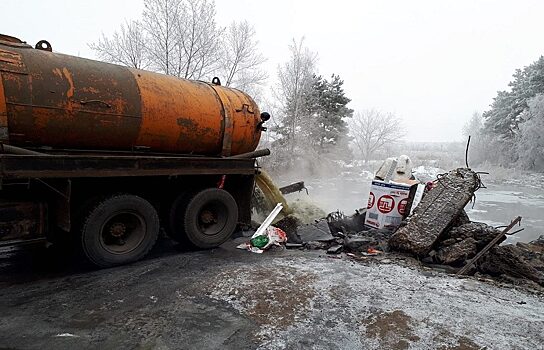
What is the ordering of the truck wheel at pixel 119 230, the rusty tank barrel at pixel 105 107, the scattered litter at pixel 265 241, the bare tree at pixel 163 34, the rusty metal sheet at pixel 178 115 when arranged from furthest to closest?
the bare tree at pixel 163 34 < the scattered litter at pixel 265 241 < the rusty metal sheet at pixel 178 115 < the truck wheel at pixel 119 230 < the rusty tank barrel at pixel 105 107

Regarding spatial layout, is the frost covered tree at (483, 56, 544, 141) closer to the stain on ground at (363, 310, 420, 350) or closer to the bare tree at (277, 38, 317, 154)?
the bare tree at (277, 38, 317, 154)

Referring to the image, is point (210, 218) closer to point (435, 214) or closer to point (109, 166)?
point (109, 166)

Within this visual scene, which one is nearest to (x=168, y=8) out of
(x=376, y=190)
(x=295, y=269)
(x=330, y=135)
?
(x=330, y=135)

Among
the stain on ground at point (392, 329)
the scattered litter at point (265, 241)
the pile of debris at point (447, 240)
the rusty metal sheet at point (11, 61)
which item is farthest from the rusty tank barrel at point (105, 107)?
the stain on ground at point (392, 329)

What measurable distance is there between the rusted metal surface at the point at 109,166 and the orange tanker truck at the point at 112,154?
12 mm

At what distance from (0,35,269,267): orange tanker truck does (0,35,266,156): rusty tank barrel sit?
0.5 inches

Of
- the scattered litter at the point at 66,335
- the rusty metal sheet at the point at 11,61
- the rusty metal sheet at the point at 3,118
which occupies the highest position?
the rusty metal sheet at the point at 11,61

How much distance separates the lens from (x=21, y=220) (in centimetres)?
447

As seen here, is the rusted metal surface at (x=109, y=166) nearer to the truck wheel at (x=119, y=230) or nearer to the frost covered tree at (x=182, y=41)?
the truck wheel at (x=119, y=230)

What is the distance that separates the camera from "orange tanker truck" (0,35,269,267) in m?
4.31

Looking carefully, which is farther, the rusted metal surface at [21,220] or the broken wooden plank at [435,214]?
the broken wooden plank at [435,214]

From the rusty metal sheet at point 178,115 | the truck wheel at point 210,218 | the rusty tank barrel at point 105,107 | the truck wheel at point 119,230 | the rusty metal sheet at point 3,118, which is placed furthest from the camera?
the truck wheel at point 210,218

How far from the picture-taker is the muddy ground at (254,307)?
3215 millimetres

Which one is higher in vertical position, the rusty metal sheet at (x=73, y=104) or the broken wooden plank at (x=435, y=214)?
the rusty metal sheet at (x=73, y=104)
